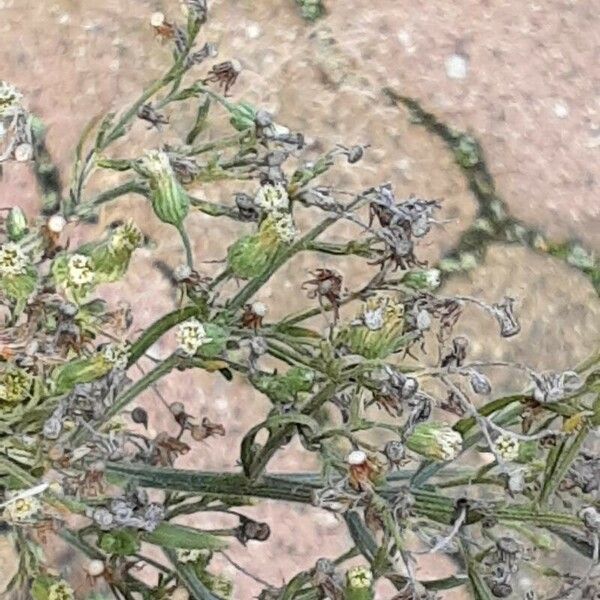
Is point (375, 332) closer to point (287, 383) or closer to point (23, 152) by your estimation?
point (287, 383)

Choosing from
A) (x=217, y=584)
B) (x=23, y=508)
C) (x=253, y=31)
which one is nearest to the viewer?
(x=23, y=508)

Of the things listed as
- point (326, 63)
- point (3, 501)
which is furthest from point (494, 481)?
point (326, 63)

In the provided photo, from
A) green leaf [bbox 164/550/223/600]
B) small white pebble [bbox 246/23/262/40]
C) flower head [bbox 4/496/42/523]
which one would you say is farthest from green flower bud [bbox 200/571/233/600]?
small white pebble [bbox 246/23/262/40]

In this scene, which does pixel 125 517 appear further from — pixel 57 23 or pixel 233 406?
pixel 57 23

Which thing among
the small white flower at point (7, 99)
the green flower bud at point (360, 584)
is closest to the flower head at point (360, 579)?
the green flower bud at point (360, 584)

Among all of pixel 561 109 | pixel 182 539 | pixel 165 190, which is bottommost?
pixel 561 109

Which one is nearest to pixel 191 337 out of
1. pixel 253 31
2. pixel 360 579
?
pixel 360 579
